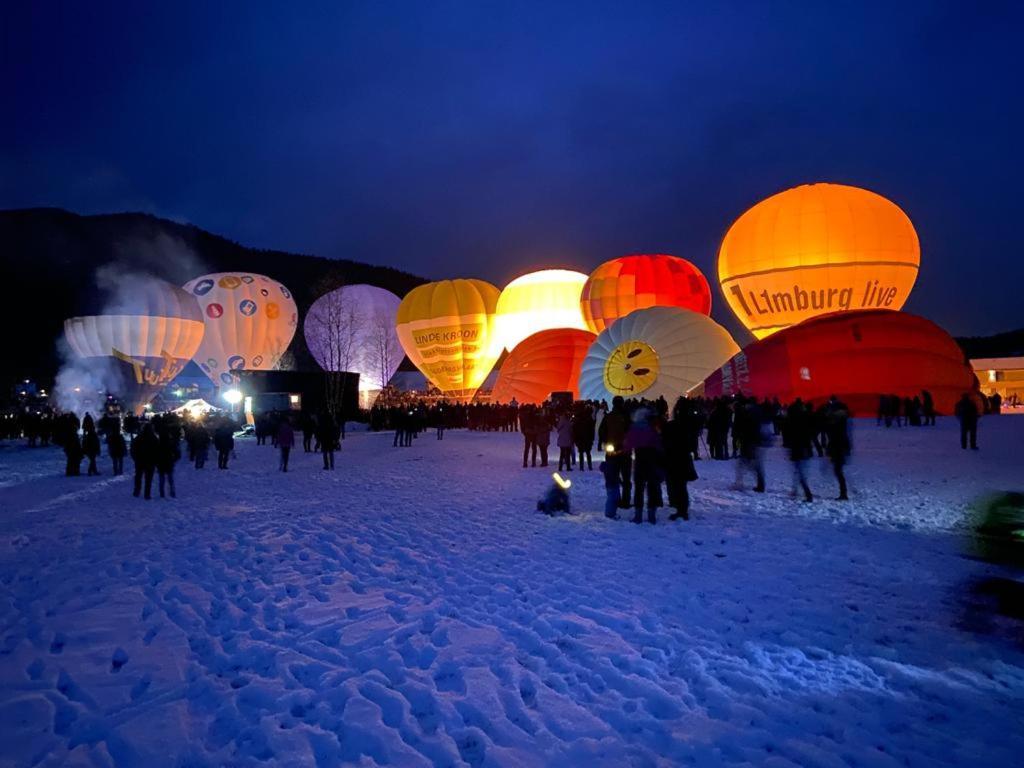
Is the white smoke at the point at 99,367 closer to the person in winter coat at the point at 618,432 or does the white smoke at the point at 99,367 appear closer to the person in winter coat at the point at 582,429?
the person in winter coat at the point at 582,429

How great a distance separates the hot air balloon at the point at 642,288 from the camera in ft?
90.9

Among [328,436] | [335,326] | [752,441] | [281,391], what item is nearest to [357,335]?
[335,326]

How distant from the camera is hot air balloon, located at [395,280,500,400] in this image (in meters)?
35.9

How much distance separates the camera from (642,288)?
27766 millimetres

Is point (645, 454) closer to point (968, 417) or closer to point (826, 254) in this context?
point (968, 417)

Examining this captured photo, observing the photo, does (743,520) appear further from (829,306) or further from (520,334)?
(520,334)

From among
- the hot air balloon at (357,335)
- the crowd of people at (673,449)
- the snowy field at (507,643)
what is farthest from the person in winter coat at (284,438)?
the hot air balloon at (357,335)

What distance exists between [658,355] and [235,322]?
25434 millimetres

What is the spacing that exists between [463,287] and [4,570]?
30990 millimetres

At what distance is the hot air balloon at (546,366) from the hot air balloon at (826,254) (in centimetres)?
693

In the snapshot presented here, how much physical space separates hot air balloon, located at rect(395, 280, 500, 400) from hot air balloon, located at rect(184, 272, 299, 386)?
24.1ft

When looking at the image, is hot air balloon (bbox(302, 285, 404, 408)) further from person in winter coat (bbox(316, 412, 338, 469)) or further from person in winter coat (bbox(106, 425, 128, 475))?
person in winter coat (bbox(106, 425, 128, 475))

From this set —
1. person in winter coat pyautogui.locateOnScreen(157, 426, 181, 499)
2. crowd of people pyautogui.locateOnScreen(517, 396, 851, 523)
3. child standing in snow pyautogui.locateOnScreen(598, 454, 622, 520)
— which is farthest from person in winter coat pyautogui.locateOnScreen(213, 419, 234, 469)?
child standing in snow pyautogui.locateOnScreen(598, 454, 622, 520)

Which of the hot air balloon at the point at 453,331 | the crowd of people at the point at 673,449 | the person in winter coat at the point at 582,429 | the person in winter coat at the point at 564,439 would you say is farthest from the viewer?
the hot air balloon at the point at 453,331
